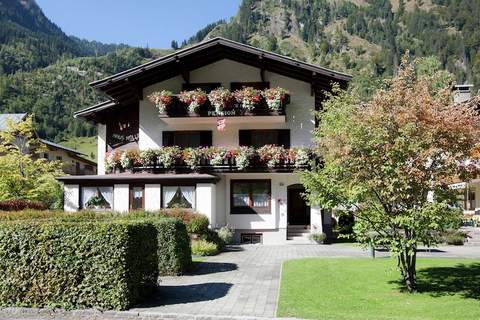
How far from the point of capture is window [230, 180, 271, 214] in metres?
29.3

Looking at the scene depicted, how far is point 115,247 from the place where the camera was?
11430 millimetres

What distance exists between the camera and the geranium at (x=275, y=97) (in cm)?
2794

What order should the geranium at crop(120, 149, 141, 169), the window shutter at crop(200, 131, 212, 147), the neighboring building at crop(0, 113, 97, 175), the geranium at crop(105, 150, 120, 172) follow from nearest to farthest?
the geranium at crop(120, 149, 141, 169)
the geranium at crop(105, 150, 120, 172)
the window shutter at crop(200, 131, 212, 147)
the neighboring building at crop(0, 113, 97, 175)

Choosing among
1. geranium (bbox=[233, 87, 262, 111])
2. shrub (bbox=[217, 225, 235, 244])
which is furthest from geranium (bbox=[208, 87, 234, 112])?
shrub (bbox=[217, 225, 235, 244])

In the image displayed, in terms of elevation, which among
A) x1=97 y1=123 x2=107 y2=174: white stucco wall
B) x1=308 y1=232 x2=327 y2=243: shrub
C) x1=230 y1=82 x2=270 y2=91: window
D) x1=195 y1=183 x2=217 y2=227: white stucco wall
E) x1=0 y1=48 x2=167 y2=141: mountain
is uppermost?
x1=0 y1=48 x2=167 y2=141: mountain

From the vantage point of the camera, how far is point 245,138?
30.1 meters

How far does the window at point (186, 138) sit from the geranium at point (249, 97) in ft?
10.0

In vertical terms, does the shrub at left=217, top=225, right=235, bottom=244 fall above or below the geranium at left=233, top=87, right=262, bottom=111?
below

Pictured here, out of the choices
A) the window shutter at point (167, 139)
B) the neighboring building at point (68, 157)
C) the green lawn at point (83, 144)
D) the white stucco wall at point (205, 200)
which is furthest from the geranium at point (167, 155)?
the green lawn at point (83, 144)

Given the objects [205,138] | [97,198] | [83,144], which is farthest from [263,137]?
[83,144]

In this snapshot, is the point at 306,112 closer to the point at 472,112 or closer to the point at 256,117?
the point at 256,117

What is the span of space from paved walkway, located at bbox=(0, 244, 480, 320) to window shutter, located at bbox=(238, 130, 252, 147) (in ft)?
28.2

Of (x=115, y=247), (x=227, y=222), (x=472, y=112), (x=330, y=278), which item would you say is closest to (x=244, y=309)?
(x=115, y=247)

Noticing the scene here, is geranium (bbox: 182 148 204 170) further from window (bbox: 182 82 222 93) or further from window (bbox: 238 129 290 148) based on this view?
window (bbox: 182 82 222 93)
